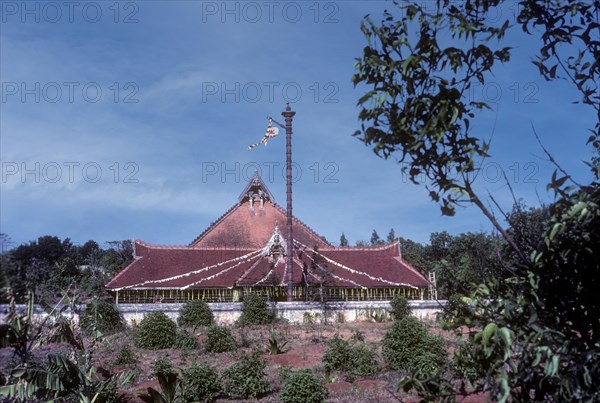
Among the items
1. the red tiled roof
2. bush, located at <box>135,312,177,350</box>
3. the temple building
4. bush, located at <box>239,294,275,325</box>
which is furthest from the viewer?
the red tiled roof

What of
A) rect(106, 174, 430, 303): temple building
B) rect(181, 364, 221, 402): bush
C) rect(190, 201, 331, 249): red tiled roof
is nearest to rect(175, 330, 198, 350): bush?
rect(181, 364, 221, 402): bush

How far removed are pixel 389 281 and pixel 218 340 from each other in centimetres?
1293

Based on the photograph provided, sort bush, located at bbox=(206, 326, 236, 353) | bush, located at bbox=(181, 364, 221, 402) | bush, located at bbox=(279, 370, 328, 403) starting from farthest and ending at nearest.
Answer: bush, located at bbox=(206, 326, 236, 353)
bush, located at bbox=(181, 364, 221, 402)
bush, located at bbox=(279, 370, 328, 403)

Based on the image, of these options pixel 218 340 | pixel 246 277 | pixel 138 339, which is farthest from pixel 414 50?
pixel 246 277

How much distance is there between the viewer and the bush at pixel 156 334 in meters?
19.0

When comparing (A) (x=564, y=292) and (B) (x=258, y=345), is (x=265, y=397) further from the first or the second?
(A) (x=564, y=292)

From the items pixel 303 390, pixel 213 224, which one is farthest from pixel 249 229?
pixel 303 390

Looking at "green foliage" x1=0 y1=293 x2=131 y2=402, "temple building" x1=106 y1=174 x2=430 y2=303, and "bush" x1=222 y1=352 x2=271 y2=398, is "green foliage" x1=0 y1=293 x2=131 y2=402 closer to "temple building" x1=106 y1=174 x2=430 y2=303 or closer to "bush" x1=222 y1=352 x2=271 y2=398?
"bush" x1=222 y1=352 x2=271 y2=398

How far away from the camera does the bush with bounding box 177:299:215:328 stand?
2214cm

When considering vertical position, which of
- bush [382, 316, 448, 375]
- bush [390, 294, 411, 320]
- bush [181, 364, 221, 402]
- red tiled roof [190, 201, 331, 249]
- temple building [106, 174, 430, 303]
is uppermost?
red tiled roof [190, 201, 331, 249]

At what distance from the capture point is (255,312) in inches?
898

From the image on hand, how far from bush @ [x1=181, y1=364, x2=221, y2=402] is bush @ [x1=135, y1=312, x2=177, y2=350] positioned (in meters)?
7.55

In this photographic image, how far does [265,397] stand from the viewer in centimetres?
1205

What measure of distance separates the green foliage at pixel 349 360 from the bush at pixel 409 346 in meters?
0.63
